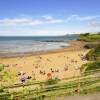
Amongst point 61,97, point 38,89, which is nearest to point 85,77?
point 61,97

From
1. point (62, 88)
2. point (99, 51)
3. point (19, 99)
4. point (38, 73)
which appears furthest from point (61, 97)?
point (99, 51)

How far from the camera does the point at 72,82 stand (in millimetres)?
15719

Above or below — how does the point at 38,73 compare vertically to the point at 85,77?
below

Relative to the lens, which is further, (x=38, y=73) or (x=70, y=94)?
(x=38, y=73)

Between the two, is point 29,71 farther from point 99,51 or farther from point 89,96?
point 89,96

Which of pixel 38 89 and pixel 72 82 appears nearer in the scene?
pixel 38 89

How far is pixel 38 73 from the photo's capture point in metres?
31.4

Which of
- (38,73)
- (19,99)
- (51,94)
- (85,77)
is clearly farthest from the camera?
(38,73)

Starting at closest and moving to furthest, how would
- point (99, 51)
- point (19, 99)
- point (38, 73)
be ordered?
point (19, 99), point (38, 73), point (99, 51)

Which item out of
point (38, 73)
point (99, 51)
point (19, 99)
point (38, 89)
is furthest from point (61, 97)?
point (99, 51)

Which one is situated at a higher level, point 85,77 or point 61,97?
point 85,77

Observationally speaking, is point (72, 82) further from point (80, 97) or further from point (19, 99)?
point (19, 99)

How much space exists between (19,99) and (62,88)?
289 centimetres

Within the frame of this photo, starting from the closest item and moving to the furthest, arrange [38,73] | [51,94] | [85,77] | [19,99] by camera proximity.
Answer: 1. [19,99]
2. [51,94]
3. [85,77]
4. [38,73]
